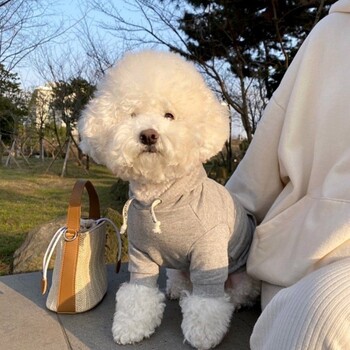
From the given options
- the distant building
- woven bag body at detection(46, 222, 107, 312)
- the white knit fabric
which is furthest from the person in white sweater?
the distant building

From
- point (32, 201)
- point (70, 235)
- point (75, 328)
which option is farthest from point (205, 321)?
point (32, 201)

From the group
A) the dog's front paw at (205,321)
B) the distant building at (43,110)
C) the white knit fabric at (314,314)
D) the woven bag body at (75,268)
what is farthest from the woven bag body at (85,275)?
the distant building at (43,110)

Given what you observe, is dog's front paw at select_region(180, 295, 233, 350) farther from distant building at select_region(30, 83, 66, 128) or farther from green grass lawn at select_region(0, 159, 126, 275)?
distant building at select_region(30, 83, 66, 128)

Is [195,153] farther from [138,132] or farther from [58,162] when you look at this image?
[58,162]

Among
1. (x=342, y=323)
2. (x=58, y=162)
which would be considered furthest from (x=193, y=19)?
(x=58, y=162)

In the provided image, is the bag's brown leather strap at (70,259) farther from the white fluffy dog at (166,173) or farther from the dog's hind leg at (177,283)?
the dog's hind leg at (177,283)

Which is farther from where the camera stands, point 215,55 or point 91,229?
point 215,55

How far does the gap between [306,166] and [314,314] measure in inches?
25.3

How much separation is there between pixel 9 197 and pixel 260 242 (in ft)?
21.1

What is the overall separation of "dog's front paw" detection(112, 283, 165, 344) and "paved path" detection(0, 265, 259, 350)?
30 mm

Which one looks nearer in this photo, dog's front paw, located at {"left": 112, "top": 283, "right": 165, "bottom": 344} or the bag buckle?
dog's front paw, located at {"left": 112, "top": 283, "right": 165, "bottom": 344}

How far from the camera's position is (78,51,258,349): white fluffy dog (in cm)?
134

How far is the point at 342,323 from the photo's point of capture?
86cm

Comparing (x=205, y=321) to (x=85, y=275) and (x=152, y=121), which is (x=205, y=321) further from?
(x=152, y=121)
